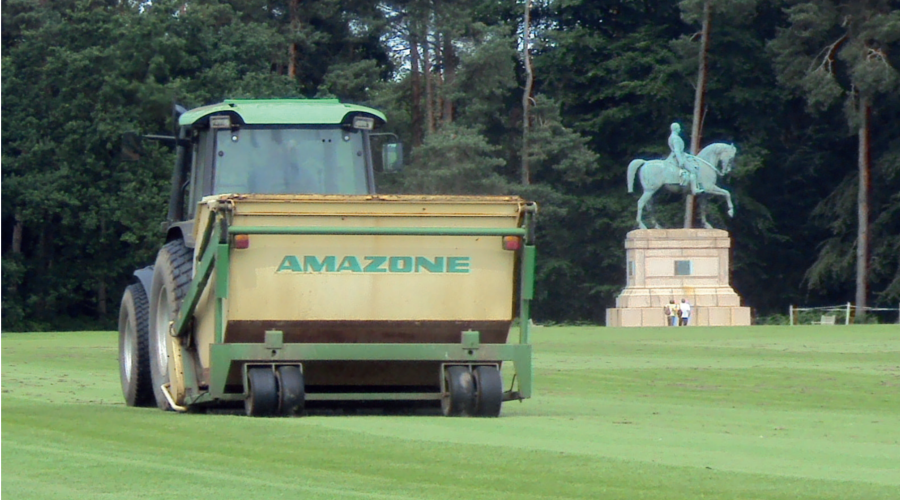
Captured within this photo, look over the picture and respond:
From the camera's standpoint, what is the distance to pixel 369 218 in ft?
41.4

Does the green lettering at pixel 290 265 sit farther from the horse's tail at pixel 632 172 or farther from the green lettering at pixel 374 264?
the horse's tail at pixel 632 172

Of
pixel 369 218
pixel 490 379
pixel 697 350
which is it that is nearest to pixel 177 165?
pixel 369 218

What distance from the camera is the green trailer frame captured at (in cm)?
1236

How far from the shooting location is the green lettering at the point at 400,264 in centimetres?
1279

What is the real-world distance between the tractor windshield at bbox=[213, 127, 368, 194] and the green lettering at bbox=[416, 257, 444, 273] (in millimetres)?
1364

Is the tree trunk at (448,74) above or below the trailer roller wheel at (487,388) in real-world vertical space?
above

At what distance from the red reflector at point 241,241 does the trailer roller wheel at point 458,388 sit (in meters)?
2.15

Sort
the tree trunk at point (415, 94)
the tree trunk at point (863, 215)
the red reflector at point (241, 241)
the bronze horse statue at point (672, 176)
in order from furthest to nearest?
1. the tree trunk at point (415, 94)
2. the tree trunk at point (863, 215)
3. the bronze horse statue at point (672, 176)
4. the red reflector at point (241, 241)

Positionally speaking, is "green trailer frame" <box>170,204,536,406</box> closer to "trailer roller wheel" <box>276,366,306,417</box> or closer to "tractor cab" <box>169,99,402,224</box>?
"trailer roller wheel" <box>276,366,306,417</box>

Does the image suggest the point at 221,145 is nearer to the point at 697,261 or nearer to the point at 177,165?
the point at 177,165

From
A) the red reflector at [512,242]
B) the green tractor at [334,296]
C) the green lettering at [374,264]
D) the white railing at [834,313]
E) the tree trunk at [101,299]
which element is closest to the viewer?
the green tractor at [334,296]

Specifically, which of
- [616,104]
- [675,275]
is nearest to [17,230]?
[675,275]

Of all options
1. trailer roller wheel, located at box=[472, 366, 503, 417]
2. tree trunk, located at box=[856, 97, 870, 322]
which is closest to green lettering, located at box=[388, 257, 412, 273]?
trailer roller wheel, located at box=[472, 366, 503, 417]

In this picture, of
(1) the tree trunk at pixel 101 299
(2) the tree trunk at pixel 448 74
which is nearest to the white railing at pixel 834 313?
(2) the tree trunk at pixel 448 74
